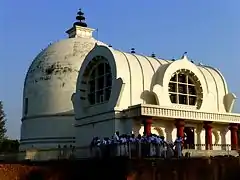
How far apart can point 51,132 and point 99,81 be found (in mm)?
7564

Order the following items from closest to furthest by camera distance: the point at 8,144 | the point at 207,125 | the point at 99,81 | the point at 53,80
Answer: the point at 207,125 < the point at 99,81 < the point at 53,80 < the point at 8,144

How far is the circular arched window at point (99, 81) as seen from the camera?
32.0 metres

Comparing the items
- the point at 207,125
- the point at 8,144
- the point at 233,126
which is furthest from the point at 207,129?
the point at 8,144

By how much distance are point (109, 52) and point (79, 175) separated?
38.1 ft

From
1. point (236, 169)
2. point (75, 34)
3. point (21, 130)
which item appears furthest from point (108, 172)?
point (75, 34)

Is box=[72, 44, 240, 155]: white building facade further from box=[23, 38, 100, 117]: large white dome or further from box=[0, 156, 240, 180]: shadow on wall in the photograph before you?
box=[0, 156, 240, 180]: shadow on wall

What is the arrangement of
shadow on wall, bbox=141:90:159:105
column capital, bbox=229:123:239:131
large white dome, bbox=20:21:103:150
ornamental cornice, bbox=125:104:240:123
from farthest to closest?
large white dome, bbox=20:21:103:150, column capital, bbox=229:123:239:131, shadow on wall, bbox=141:90:159:105, ornamental cornice, bbox=125:104:240:123

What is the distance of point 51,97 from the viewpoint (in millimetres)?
37906

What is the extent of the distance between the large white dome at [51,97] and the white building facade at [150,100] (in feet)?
13.5

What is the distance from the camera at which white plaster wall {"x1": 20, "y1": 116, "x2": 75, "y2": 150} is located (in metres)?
37.0

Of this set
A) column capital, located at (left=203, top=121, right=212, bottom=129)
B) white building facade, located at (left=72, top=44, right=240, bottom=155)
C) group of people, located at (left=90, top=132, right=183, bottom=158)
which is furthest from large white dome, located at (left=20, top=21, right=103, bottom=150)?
group of people, located at (left=90, top=132, right=183, bottom=158)

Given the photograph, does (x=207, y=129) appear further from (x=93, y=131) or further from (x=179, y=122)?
(x=93, y=131)

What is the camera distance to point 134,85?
30.5 m

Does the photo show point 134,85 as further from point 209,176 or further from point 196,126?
point 209,176
